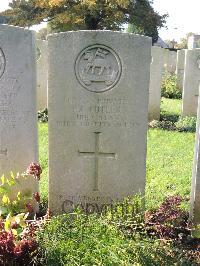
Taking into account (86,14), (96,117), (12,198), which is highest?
(86,14)

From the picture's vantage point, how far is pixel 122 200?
14.7 feet

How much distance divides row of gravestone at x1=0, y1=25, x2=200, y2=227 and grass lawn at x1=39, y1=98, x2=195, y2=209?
0.66 m

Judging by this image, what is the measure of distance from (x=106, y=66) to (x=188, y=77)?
6.17 metres

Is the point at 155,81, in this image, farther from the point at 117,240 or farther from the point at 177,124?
the point at 117,240

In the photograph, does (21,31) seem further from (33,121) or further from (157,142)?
(157,142)

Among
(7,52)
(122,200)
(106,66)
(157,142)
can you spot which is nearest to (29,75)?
(7,52)

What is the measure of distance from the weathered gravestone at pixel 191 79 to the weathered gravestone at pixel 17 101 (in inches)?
247

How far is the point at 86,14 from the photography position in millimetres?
23984

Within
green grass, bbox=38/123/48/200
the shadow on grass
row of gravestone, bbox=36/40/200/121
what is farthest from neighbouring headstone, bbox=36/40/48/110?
the shadow on grass

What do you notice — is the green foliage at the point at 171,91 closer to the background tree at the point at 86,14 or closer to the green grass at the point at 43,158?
the green grass at the point at 43,158

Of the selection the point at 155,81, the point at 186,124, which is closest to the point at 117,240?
the point at 186,124

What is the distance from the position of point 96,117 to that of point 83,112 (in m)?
0.14

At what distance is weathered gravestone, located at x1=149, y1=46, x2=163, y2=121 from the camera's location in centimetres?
1029

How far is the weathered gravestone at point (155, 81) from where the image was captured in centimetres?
1029
